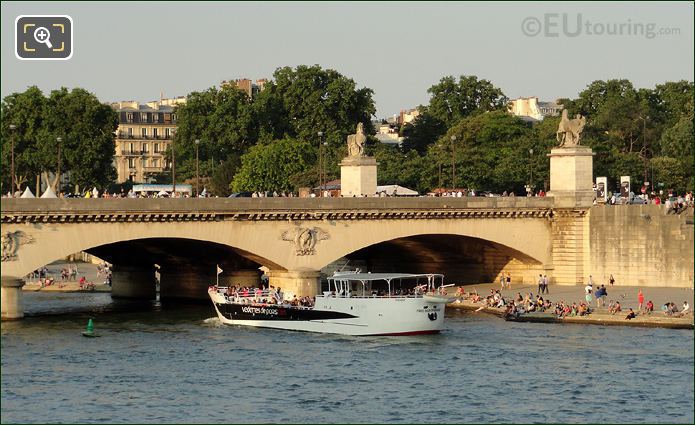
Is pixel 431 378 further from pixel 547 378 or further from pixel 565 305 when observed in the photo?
pixel 565 305

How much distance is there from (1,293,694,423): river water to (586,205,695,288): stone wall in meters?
12.3

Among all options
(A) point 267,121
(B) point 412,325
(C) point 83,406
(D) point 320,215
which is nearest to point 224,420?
(C) point 83,406

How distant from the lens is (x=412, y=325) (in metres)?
75.8

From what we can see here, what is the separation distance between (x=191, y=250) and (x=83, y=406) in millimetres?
34855

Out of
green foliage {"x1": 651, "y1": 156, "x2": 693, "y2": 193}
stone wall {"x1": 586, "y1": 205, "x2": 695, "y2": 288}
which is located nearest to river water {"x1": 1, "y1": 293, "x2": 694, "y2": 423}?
stone wall {"x1": 586, "y1": 205, "x2": 695, "y2": 288}

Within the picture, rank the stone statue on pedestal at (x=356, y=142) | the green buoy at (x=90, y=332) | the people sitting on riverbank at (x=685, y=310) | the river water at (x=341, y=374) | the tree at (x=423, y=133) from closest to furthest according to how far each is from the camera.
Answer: the river water at (x=341, y=374)
the green buoy at (x=90, y=332)
the people sitting on riverbank at (x=685, y=310)
the stone statue on pedestal at (x=356, y=142)
the tree at (x=423, y=133)

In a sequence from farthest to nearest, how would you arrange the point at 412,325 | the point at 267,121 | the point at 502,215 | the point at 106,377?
the point at 267,121
the point at 502,215
the point at 412,325
the point at 106,377

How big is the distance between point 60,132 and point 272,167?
20491mm

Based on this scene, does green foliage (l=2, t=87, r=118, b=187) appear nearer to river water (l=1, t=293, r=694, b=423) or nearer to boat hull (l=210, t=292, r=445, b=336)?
river water (l=1, t=293, r=694, b=423)

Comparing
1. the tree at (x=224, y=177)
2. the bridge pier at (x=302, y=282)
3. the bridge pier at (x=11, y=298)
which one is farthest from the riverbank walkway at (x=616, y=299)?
the tree at (x=224, y=177)

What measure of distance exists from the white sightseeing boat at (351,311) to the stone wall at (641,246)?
1564cm

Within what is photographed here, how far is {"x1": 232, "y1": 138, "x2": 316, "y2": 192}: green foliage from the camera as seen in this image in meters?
143

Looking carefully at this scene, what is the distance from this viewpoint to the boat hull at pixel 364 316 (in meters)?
75.4

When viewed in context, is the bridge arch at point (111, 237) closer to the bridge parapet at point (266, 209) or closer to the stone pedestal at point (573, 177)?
the bridge parapet at point (266, 209)
